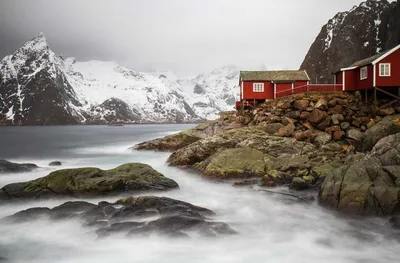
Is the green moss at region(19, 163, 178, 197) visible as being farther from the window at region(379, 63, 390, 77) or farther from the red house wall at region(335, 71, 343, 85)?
the red house wall at region(335, 71, 343, 85)

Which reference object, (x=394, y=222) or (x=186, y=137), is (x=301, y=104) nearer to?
(x=186, y=137)

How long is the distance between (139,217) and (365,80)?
3233 cm

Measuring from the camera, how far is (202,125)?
45281mm

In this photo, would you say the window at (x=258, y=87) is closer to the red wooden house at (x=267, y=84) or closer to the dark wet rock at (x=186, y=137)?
the red wooden house at (x=267, y=84)

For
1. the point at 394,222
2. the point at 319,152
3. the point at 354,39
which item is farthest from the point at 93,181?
the point at 354,39

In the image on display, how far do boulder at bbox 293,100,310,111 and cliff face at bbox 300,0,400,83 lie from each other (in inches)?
2659

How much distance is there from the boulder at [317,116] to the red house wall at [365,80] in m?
7.64

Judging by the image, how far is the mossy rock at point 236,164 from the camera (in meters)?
23.2

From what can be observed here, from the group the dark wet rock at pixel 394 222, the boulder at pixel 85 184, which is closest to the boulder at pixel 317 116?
the boulder at pixel 85 184

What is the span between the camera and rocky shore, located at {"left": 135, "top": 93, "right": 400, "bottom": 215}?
15.7 meters

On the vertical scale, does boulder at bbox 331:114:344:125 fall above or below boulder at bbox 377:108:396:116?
below

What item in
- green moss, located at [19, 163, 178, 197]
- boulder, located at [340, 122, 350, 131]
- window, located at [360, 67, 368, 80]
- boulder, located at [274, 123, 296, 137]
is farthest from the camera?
window, located at [360, 67, 368, 80]

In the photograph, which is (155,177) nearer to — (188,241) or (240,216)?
(240,216)

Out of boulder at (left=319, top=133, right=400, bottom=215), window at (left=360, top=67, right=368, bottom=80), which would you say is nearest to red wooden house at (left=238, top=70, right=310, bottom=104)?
window at (left=360, top=67, right=368, bottom=80)
